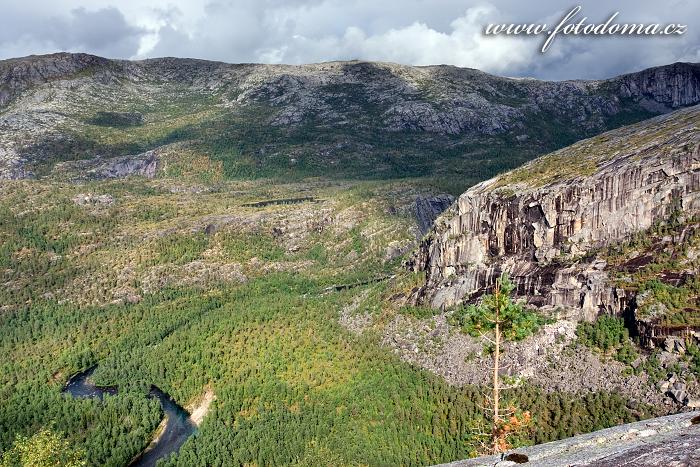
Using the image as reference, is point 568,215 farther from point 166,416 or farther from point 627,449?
point 166,416

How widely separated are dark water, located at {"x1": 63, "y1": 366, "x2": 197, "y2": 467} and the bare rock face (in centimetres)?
7463

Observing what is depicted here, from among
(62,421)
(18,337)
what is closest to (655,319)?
(62,421)

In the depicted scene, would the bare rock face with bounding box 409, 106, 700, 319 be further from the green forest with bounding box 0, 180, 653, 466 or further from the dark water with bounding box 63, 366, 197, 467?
the dark water with bounding box 63, 366, 197, 467

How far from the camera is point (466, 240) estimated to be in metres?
145

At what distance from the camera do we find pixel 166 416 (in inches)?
5684

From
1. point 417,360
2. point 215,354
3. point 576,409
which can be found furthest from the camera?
point 215,354

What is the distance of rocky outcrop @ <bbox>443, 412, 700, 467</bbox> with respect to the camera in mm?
21250

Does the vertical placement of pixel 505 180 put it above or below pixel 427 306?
above

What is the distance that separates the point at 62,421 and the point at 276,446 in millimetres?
61833

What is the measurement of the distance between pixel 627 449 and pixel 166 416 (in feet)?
470

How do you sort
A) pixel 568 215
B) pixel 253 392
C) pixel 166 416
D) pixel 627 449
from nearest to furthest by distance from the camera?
pixel 627 449 → pixel 568 215 → pixel 253 392 → pixel 166 416

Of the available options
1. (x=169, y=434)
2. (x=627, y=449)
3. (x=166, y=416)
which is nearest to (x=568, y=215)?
(x=627, y=449)

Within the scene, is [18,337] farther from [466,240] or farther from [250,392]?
[466,240]

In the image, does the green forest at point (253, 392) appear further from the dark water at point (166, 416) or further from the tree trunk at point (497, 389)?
the tree trunk at point (497, 389)
